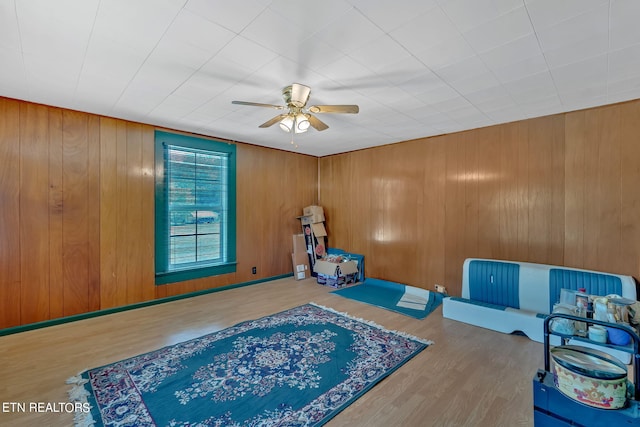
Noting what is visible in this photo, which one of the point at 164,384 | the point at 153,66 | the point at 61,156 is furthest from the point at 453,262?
the point at 61,156

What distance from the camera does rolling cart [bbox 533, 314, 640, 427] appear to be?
122cm

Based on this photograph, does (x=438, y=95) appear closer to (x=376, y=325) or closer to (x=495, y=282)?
(x=495, y=282)

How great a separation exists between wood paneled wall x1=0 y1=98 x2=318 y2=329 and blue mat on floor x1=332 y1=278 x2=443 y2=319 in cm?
256

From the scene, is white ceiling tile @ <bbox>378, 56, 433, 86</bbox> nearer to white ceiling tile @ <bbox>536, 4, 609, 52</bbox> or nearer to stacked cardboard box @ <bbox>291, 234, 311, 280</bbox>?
white ceiling tile @ <bbox>536, 4, 609, 52</bbox>

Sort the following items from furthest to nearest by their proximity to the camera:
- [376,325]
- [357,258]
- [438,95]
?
1. [357,258]
2. [376,325]
3. [438,95]

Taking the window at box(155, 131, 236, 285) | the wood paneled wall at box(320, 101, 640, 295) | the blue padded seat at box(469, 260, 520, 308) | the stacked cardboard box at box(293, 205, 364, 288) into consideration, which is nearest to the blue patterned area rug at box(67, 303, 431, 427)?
the blue padded seat at box(469, 260, 520, 308)

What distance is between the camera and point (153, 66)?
7.92 feet

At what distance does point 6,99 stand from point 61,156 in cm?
73

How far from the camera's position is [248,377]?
2387 mm

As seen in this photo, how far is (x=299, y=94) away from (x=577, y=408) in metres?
2.81

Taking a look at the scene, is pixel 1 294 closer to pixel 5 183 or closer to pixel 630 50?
pixel 5 183

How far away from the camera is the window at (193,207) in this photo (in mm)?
4301

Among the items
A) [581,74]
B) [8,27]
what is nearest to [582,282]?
[581,74]

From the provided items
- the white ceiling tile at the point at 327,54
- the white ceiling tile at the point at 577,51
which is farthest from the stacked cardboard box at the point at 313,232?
the white ceiling tile at the point at 577,51
